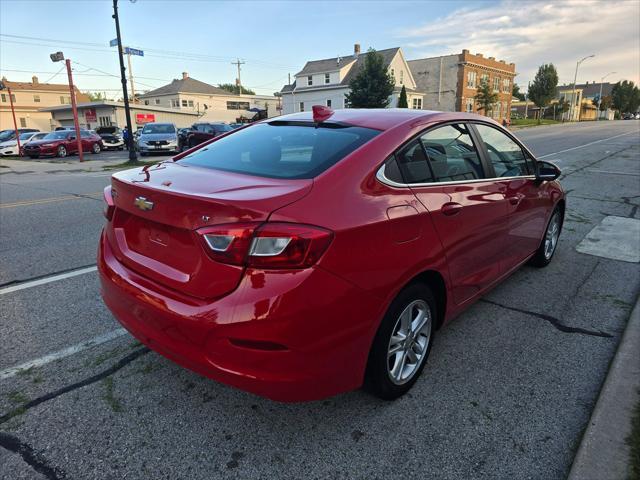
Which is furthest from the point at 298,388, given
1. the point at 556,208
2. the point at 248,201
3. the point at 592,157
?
the point at 592,157

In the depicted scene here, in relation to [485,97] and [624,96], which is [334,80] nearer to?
[485,97]

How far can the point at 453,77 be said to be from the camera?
56.5m

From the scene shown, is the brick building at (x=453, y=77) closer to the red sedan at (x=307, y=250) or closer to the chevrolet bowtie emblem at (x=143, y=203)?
the red sedan at (x=307, y=250)

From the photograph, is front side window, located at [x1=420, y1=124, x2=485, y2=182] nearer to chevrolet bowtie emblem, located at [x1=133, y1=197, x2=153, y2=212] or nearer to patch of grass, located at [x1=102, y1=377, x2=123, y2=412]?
chevrolet bowtie emblem, located at [x1=133, y1=197, x2=153, y2=212]

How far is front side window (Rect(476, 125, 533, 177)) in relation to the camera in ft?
12.0

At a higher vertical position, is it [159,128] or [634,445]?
[159,128]

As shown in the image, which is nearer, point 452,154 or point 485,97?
point 452,154

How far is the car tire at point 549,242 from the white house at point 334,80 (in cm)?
4561

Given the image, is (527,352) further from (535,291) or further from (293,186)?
(293,186)

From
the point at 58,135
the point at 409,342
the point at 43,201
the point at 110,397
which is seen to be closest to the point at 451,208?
the point at 409,342

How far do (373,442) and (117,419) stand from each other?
4.60ft

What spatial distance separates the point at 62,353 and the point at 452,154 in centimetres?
306

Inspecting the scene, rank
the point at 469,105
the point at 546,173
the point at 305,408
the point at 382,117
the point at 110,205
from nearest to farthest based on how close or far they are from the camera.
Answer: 1. the point at 305,408
2. the point at 110,205
3. the point at 382,117
4. the point at 546,173
5. the point at 469,105

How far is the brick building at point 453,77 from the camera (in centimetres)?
5581
